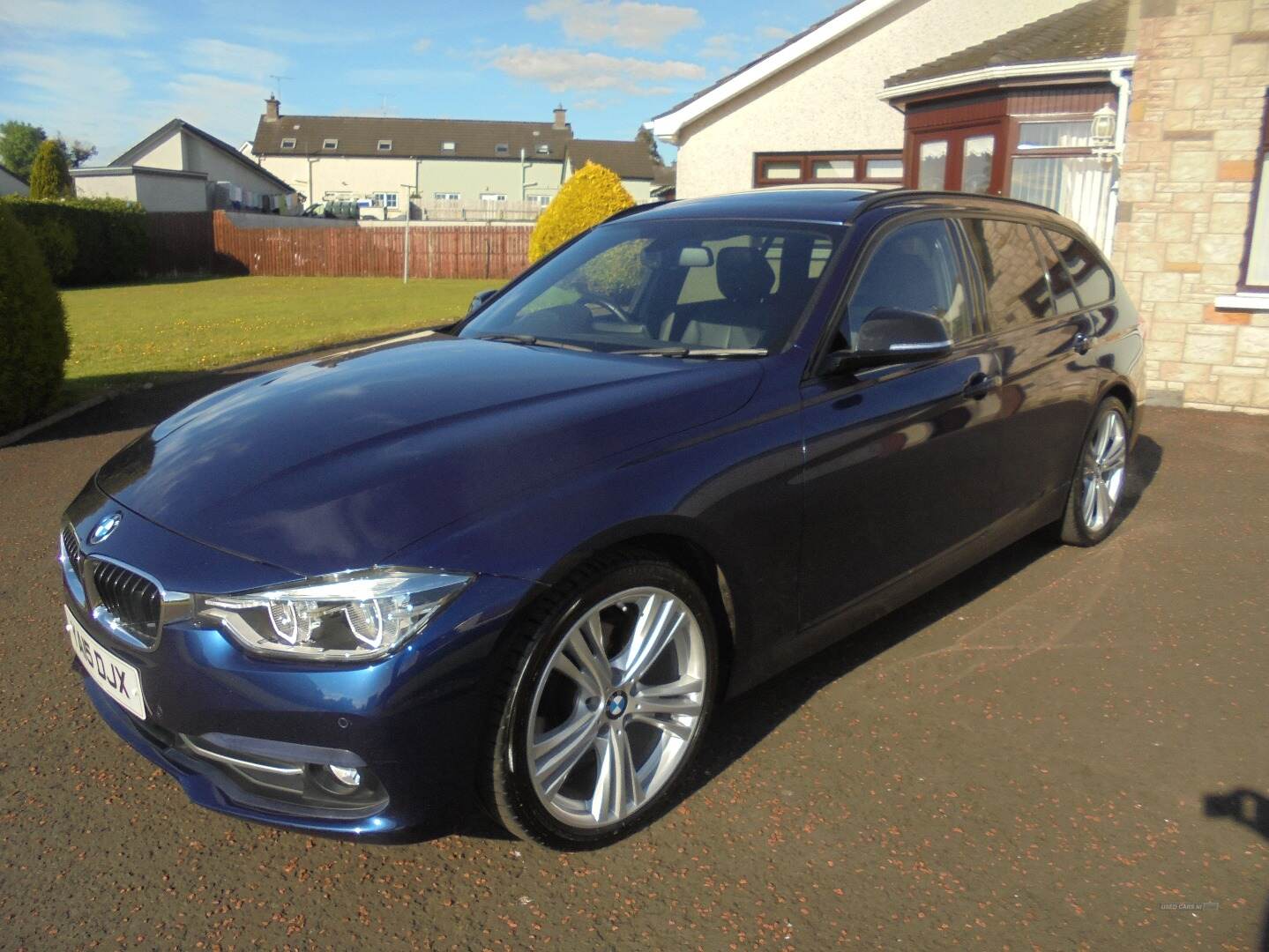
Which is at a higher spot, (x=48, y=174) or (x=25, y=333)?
(x=48, y=174)

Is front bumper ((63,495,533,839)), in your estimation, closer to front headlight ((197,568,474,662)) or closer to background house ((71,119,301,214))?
front headlight ((197,568,474,662))

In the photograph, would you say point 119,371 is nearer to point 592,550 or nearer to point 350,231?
point 592,550

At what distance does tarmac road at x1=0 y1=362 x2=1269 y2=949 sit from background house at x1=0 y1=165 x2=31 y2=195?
162 feet

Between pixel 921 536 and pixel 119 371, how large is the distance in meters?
10.2

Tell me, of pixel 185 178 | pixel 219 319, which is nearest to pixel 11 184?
pixel 185 178

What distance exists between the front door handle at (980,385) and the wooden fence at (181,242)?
37374 mm

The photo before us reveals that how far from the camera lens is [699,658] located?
299cm

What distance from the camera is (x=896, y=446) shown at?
359cm

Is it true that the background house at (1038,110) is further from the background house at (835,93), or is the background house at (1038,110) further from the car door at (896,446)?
the car door at (896,446)

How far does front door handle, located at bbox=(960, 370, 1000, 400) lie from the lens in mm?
3969

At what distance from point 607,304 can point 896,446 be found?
1200 millimetres

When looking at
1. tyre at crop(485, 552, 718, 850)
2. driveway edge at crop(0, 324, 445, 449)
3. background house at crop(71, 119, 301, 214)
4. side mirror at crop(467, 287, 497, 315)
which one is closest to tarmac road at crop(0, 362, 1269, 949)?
tyre at crop(485, 552, 718, 850)

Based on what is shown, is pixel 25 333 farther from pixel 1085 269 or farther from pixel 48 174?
pixel 48 174

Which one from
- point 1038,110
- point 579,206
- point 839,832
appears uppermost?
point 1038,110
